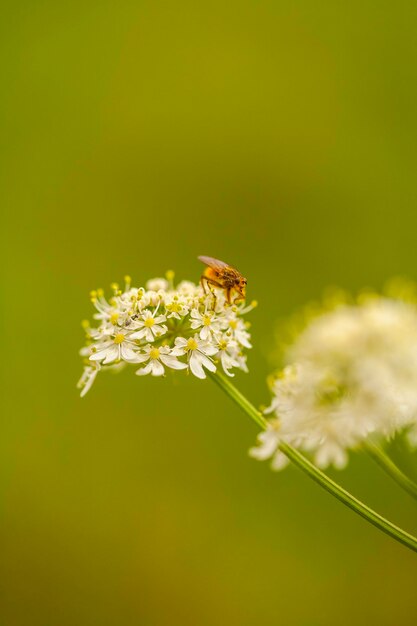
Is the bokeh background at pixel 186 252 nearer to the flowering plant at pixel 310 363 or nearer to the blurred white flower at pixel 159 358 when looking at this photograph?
the flowering plant at pixel 310 363

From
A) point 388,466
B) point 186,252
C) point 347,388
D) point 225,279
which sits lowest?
point 388,466

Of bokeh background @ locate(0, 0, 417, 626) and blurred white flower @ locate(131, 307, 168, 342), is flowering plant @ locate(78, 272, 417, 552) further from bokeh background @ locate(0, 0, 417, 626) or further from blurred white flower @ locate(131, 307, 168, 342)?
bokeh background @ locate(0, 0, 417, 626)

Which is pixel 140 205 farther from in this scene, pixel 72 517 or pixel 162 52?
pixel 72 517

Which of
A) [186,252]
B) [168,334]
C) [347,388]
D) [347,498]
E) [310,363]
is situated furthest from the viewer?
[186,252]

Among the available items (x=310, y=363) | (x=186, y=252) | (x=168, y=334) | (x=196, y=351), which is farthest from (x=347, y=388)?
(x=186, y=252)

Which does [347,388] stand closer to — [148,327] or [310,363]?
[310,363]
